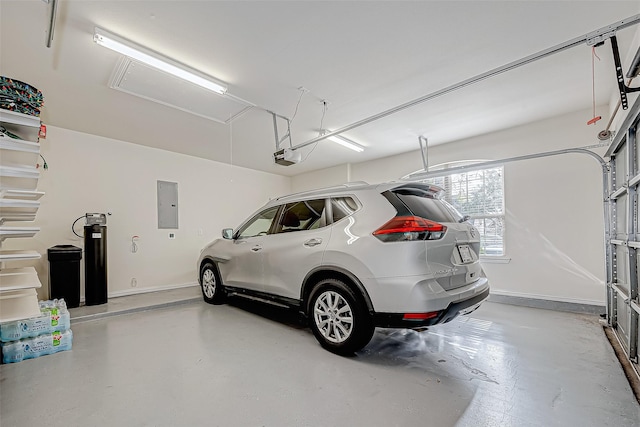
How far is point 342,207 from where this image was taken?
2.83m

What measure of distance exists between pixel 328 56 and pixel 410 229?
6.02 feet

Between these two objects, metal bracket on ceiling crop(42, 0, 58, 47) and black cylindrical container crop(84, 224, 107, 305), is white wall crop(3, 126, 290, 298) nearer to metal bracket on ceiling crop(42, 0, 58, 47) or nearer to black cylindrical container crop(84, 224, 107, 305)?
black cylindrical container crop(84, 224, 107, 305)

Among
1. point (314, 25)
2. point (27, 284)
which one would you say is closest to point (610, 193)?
point (314, 25)

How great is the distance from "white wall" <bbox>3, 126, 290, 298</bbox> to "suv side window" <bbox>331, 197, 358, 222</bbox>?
14.0ft

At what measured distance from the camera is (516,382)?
6.95ft

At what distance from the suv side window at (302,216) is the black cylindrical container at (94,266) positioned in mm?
3118

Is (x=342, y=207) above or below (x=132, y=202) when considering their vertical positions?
below

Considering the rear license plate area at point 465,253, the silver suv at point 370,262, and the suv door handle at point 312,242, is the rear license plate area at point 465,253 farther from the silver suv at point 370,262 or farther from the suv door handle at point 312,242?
the suv door handle at point 312,242

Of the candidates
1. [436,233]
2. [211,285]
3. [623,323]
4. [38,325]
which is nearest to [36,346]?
[38,325]

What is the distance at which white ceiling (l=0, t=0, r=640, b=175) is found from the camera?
7.22 ft

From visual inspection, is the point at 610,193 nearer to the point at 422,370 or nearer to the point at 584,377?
the point at 584,377

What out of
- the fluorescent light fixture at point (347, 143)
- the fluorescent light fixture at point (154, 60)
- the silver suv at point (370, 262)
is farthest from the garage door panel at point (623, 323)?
the fluorescent light fixture at point (154, 60)

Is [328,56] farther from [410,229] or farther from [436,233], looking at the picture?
[436,233]

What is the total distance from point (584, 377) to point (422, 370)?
120 cm
